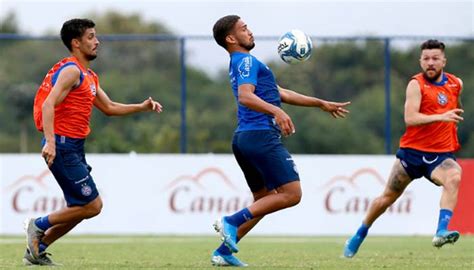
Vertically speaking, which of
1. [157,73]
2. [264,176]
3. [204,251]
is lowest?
[157,73]

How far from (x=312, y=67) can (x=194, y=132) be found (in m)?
4.21

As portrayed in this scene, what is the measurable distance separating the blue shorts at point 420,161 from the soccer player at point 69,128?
3.69 m

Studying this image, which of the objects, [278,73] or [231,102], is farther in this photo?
[231,102]

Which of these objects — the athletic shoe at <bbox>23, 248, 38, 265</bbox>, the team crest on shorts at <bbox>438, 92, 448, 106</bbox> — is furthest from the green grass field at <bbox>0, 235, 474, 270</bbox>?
the team crest on shorts at <bbox>438, 92, 448, 106</bbox>

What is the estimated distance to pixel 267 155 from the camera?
1112 cm

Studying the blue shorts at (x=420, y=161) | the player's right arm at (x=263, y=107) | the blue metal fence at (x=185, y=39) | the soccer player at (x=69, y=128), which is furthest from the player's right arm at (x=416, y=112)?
the blue metal fence at (x=185, y=39)

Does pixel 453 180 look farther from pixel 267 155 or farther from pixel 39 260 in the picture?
pixel 39 260

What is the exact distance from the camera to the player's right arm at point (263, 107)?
1070 cm

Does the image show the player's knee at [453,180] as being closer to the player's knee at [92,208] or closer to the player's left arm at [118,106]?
the player's left arm at [118,106]

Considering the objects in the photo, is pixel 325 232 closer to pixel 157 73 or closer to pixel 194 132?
pixel 194 132

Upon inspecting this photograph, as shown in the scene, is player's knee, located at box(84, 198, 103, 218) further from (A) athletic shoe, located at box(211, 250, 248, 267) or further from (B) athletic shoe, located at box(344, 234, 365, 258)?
(B) athletic shoe, located at box(344, 234, 365, 258)

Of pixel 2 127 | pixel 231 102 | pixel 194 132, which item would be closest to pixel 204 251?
pixel 194 132

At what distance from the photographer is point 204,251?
15.0m

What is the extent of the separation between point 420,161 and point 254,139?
2.77 metres
